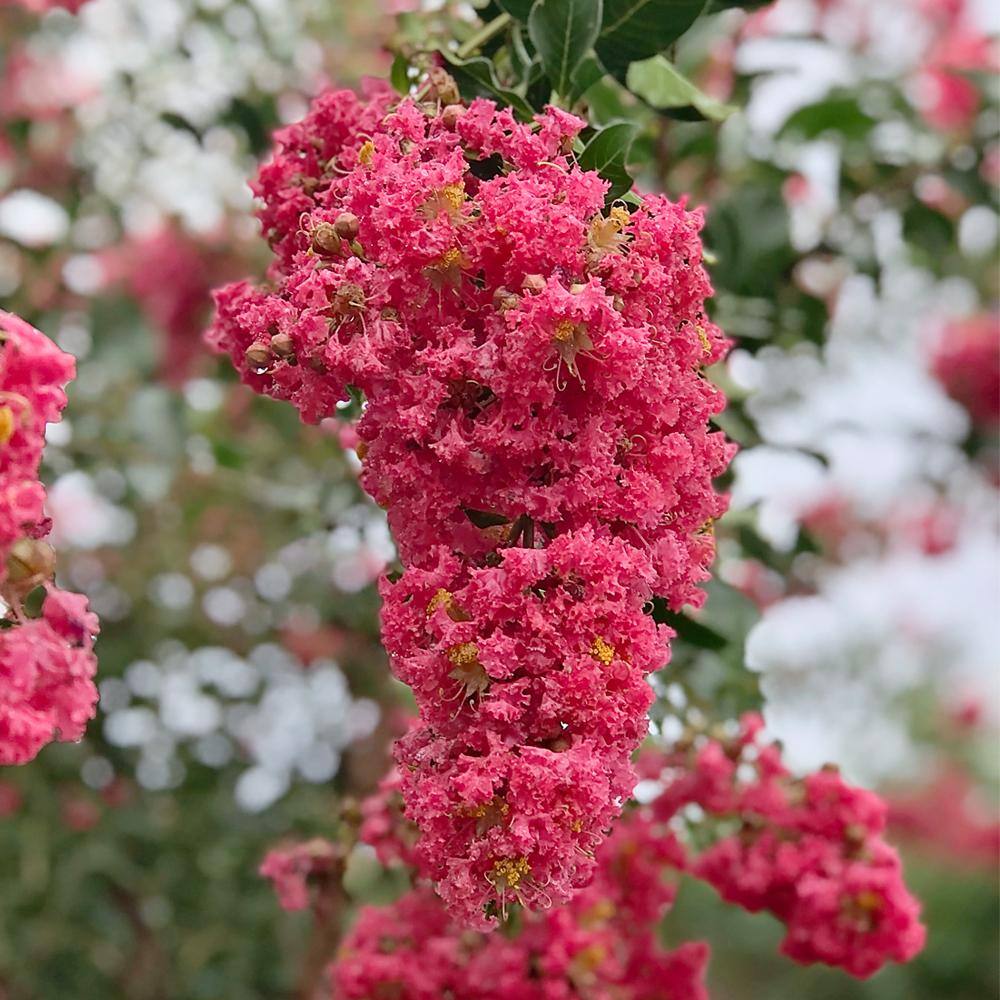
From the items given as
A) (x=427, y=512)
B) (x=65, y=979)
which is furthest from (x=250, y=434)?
(x=427, y=512)

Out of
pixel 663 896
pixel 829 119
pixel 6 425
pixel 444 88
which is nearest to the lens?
pixel 6 425

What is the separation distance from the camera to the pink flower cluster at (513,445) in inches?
29.0

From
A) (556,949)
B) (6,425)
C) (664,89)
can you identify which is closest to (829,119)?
(664,89)

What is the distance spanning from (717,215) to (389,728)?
122cm

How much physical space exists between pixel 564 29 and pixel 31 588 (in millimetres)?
541

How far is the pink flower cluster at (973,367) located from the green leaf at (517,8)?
2.11 metres

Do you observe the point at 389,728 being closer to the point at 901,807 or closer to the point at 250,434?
the point at 250,434

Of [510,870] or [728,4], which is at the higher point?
[728,4]

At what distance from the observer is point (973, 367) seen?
9.62ft

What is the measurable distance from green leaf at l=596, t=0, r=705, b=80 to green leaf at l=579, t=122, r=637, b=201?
0.16 m

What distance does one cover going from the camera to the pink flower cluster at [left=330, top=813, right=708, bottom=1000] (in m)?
1.14

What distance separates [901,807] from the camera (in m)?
5.54

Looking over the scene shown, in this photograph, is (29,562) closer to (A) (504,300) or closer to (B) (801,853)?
(A) (504,300)

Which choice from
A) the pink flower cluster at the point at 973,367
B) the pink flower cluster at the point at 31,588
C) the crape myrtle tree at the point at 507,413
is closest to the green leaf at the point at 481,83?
the crape myrtle tree at the point at 507,413
